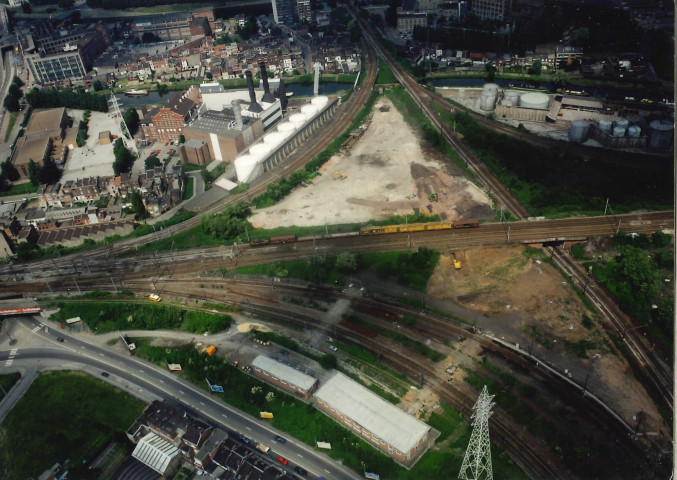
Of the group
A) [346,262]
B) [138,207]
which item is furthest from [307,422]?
[138,207]

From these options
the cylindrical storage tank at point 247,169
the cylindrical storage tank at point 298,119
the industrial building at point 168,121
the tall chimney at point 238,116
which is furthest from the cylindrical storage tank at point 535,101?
the industrial building at point 168,121

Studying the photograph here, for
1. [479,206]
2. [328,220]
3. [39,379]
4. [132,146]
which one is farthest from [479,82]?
[39,379]

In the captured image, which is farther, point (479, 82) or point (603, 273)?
point (479, 82)

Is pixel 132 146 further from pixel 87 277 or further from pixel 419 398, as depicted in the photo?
pixel 419 398

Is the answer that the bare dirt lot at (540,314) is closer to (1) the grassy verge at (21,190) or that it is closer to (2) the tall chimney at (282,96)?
(2) the tall chimney at (282,96)

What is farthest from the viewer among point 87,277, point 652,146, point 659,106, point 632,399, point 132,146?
point 132,146

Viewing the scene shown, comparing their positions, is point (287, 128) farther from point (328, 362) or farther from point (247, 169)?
point (328, 362)
